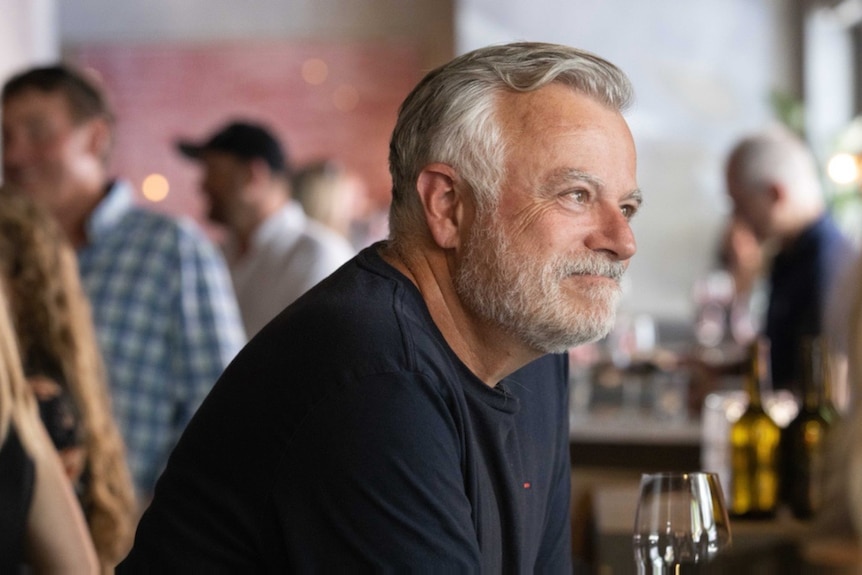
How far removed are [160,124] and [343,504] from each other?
24.2ft

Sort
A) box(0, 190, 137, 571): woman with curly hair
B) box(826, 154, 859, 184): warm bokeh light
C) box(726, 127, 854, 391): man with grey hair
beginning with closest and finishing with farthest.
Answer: box(0, 190, 137, 571): woman with curly hair, box(726, 127, 854, 391): man with grey hair, box(826, 154, 859, 184): warm bokeh light

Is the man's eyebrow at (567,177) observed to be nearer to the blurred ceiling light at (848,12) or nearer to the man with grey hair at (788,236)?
the man with grey hair at (788,236)

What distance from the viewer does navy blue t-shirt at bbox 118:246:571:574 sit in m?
1.12

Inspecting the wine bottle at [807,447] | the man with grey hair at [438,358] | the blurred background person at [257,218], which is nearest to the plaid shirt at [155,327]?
the blurred background person at [257,218]

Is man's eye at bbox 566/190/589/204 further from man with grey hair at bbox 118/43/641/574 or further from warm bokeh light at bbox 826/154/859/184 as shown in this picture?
warm bokeh light at bbox 826/154/859/184

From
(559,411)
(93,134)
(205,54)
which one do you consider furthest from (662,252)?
(559,411)

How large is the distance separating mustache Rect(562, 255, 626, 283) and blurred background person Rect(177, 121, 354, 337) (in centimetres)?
298

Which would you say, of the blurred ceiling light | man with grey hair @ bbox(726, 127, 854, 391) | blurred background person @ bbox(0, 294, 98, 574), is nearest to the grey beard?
blurred background person @ bbox(0, 294, 98, 574)

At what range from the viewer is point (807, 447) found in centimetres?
245

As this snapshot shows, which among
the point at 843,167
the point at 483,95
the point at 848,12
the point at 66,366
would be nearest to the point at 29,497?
the point at 66,366

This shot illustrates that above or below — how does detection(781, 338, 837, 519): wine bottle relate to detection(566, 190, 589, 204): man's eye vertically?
below

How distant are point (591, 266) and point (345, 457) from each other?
356mm

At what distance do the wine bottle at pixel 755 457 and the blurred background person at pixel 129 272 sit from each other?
48.3 inches

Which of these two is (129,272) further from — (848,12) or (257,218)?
(848,12)
